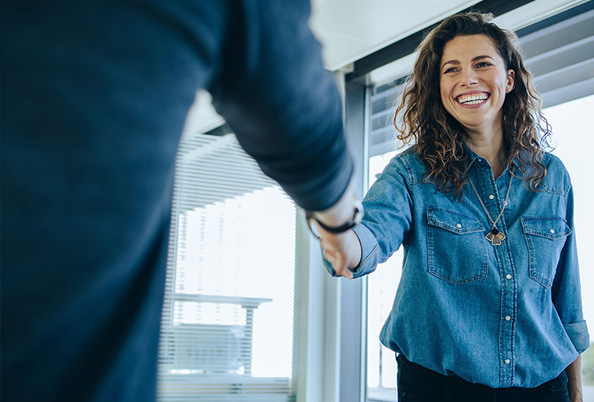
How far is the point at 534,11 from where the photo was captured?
8.59ft

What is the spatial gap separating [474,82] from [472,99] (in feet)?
0.17

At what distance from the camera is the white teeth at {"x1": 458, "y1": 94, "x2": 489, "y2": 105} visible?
171 cm

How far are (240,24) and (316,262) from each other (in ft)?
10.2

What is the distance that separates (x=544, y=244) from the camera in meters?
1.62

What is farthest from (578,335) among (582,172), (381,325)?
(381,325)

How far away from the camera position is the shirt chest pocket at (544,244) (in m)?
1.60

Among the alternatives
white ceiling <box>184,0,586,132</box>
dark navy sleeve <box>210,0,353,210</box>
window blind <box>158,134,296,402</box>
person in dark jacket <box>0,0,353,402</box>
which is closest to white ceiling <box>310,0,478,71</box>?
white ceiling <box>184,0,586,132</box>

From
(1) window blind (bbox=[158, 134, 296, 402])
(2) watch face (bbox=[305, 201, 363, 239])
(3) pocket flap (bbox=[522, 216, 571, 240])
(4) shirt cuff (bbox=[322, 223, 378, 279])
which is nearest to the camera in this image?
(2) watch face (bbox=[305, 201, 363, 239])

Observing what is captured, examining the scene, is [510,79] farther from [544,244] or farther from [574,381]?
[574,381]

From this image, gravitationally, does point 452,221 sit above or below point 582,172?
below

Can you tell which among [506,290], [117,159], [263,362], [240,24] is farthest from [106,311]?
[263,362]

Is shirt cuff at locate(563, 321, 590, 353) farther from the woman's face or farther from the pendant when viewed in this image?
the woman's face

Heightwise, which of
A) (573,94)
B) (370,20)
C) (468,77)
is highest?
(370,20)

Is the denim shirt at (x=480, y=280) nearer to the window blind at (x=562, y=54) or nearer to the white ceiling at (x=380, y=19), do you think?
the window blind at (x=562, y=54)
